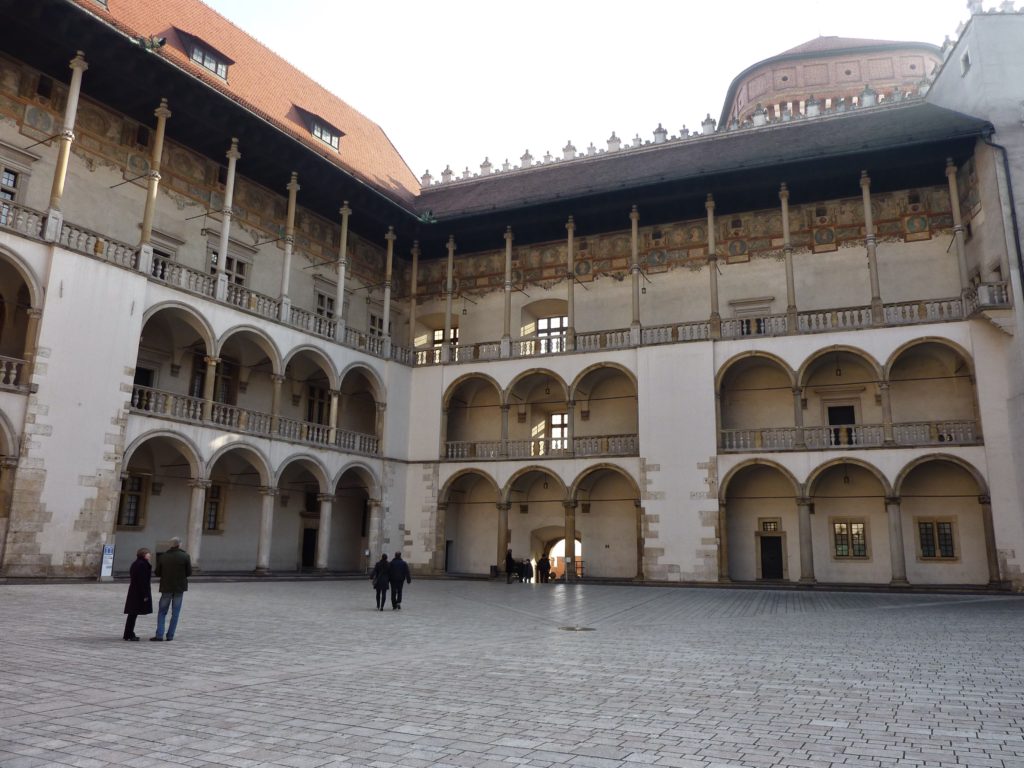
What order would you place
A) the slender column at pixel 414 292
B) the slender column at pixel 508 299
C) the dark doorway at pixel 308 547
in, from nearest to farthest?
1. the dark doorway at pixel 308 547
2. the slender column at pixel 508 299
3. the slender column at pixel 414 292

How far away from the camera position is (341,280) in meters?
25.6

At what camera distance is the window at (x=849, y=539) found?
23484 millimetres

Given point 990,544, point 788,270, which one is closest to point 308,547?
point 788,270

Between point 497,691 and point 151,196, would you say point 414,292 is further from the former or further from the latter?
point 497,691

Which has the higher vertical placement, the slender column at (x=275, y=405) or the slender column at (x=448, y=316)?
the slender column at (x=448, y=316)

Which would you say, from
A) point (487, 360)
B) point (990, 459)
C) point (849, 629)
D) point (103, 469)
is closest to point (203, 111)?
point (103, 469)

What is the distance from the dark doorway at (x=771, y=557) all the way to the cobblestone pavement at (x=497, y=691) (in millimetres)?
11524

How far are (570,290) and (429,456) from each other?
24.3 feet

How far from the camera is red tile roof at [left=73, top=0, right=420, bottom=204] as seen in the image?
21844 mm

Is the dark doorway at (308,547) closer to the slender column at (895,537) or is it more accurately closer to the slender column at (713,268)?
the slender column at (713,268)

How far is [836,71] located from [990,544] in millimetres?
26173

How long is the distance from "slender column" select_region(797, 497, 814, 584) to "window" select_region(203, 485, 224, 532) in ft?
54.9

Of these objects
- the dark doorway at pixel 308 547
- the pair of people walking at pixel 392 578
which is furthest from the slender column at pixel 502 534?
the pair of people walking at pixel 392 578

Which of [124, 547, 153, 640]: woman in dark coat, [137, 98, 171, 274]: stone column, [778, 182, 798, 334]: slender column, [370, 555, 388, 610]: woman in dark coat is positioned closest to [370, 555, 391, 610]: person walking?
[370, 555, 388, 610]: woman in dark coat
